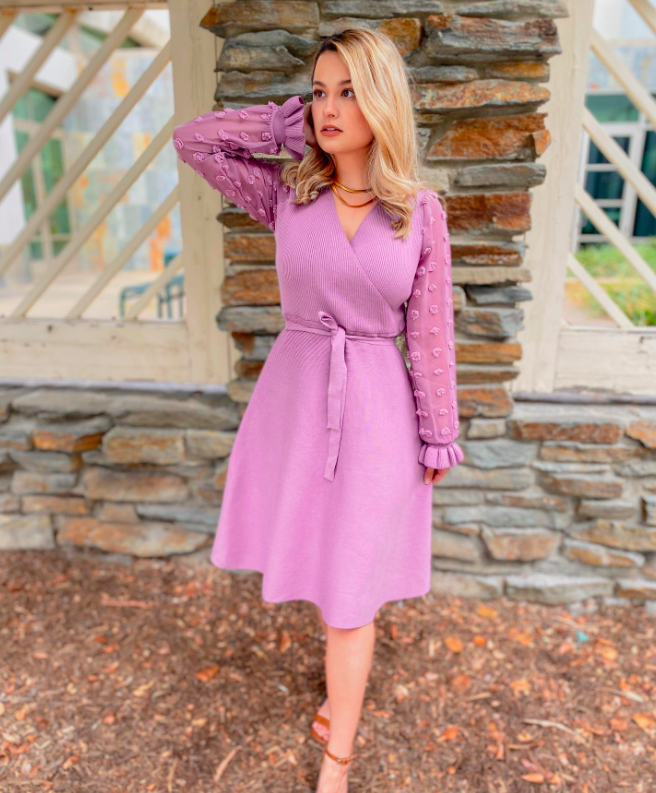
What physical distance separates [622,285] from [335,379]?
430cm

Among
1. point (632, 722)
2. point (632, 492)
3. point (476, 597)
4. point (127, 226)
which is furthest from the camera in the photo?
point (127, 226)

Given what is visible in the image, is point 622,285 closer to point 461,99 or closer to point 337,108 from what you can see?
point 461,99

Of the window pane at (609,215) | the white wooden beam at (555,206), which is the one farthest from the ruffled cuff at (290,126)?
the window pane at (609,215)

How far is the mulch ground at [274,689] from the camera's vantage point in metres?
1.78

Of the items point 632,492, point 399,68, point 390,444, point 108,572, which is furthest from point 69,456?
point 632,492

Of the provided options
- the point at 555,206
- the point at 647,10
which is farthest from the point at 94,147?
the point at 647,10

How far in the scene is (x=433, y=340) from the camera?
5.01ft

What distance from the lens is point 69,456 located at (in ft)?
8.54

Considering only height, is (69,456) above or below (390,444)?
below

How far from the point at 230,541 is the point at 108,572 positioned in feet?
3.83

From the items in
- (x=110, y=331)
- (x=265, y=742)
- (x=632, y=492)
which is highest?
(x=110, y=331)

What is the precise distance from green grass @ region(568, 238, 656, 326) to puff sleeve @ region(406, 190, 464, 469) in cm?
144

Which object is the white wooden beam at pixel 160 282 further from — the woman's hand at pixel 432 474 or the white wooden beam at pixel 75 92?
the woman's hand at pixel 432 474

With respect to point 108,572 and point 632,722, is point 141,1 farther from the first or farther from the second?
point 632,722
